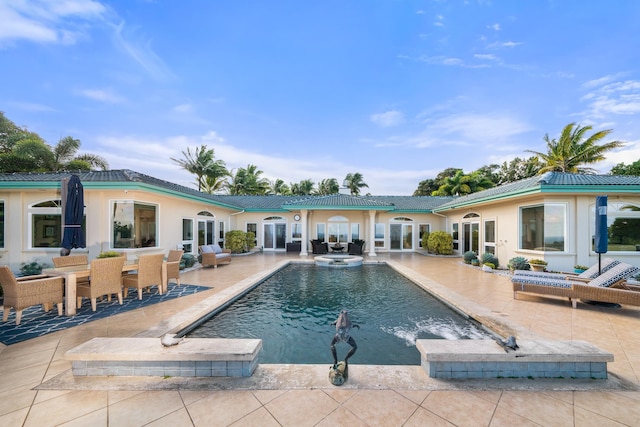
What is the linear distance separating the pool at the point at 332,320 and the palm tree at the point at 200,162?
2513 cm

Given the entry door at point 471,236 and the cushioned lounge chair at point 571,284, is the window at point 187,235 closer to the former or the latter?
the cushioned lounge chair at point 571,284

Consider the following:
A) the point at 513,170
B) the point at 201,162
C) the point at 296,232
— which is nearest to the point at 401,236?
the point at 296,232

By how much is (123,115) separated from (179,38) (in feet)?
18.9

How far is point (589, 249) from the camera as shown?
897 cm

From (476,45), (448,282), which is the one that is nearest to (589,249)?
(448,282)

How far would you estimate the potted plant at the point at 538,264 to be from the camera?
8914 millimetres

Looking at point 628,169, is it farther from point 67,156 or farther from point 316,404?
point 67,156

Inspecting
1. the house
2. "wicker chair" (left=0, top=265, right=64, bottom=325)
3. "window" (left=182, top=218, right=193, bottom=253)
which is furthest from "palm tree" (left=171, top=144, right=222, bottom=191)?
"wicker chair" (left=0, top=265, right=64, bottom=325)

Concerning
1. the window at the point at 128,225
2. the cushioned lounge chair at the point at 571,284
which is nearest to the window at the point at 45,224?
the window at the point at 128,225

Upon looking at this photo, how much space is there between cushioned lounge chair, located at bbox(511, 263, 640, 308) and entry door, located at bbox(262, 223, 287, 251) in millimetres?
13891

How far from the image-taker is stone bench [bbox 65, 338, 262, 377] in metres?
2.93

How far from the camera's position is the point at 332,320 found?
5348 millimetres

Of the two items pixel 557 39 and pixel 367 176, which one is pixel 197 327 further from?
pixel 367 176

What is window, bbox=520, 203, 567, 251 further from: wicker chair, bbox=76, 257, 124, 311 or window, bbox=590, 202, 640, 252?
wicker chair, bbox=76, 257, 124, 311
